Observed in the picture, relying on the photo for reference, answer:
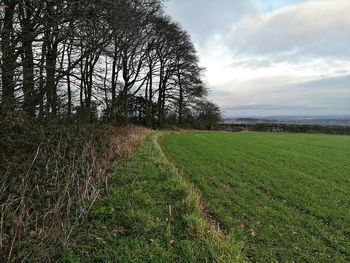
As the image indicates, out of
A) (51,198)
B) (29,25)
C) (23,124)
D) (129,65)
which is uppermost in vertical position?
(129,65)

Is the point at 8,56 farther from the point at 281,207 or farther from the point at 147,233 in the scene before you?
the point at 281,207

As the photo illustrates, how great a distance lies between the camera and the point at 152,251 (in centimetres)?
452

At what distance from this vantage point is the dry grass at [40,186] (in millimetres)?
3945

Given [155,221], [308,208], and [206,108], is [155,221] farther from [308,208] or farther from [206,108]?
[206,108]

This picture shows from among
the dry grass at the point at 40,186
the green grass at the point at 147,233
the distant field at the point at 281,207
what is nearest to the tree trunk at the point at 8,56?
A: the dry grass at the point at 40,186

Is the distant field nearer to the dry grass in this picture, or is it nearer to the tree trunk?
the dry grass

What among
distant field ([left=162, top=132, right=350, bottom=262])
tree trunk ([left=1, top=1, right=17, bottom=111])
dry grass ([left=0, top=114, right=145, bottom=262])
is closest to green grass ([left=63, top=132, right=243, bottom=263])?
dry grass ([left=0, top=114, right=145, bottom=262])

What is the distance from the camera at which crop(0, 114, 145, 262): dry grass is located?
3.95m

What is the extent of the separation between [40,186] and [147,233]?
80.7 inches

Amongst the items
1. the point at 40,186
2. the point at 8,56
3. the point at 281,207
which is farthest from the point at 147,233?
the point at 8,56

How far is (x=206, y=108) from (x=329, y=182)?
4270 cm

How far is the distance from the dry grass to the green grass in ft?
1.03

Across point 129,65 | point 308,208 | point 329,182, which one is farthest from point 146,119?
point 308,208

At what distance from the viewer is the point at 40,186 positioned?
5.30 m
